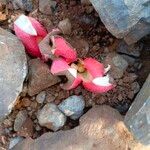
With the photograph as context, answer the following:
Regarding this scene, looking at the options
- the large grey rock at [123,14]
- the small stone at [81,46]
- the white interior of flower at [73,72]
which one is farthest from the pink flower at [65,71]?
the large grey rock at [123,14]

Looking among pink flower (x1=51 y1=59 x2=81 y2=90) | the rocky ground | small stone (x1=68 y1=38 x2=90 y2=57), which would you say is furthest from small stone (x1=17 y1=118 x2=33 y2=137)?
small stone (x1=68 y1=38 x2=90 y2=57)

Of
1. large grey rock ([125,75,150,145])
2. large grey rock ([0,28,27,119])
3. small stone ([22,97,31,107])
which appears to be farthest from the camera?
small stone ([22,97,31,107])

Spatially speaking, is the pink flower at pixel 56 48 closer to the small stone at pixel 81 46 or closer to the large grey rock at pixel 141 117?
the small stone at pixel 81 46

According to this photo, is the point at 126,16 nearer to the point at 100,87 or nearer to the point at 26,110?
the point at 100,87

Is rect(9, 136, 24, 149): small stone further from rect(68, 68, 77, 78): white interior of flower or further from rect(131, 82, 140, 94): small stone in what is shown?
rect(131, 82, 140, 94): small stone

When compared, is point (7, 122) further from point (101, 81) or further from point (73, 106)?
point (101, 81)

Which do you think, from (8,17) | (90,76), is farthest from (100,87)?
(8,17)

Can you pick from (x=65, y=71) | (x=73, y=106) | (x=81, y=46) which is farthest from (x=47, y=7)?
(x=73, y=106)
